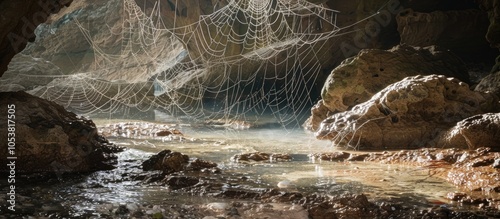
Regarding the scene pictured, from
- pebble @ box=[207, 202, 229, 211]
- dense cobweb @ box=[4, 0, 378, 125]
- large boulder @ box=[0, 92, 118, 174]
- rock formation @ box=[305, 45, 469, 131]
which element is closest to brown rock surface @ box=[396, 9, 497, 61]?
dense cobweb @ box=[4, 0, 378, 125]

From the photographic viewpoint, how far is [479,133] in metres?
6.76

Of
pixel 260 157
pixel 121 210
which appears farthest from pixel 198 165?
pixel 121 210

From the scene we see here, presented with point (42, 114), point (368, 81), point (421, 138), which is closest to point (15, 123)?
point (42, 114)

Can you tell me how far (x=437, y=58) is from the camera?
34.6 feet

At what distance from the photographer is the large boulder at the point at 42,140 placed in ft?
19.4

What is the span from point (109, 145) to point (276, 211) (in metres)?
3.63

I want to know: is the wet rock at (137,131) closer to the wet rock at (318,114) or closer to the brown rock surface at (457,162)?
the wet rock at (318,114)

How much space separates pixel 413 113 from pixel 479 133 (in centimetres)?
138

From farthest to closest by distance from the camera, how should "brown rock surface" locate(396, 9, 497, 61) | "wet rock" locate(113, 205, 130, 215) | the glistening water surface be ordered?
1. "brown rock surface" locate(396, 9, 497, 61)
2. the glistening water surface
3. "wet rock" locate(113, 205, 130, 215)

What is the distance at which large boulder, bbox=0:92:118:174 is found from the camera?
19.4 feet

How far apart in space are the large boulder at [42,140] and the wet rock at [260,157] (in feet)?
5.14

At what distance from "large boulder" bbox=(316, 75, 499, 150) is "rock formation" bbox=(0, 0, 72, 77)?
438cm

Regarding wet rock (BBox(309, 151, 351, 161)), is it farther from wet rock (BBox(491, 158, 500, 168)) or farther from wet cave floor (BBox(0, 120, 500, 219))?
wet rock (BBox(491, 158, 500, 168))

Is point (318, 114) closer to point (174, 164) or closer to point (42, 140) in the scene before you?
point (174, 164)
